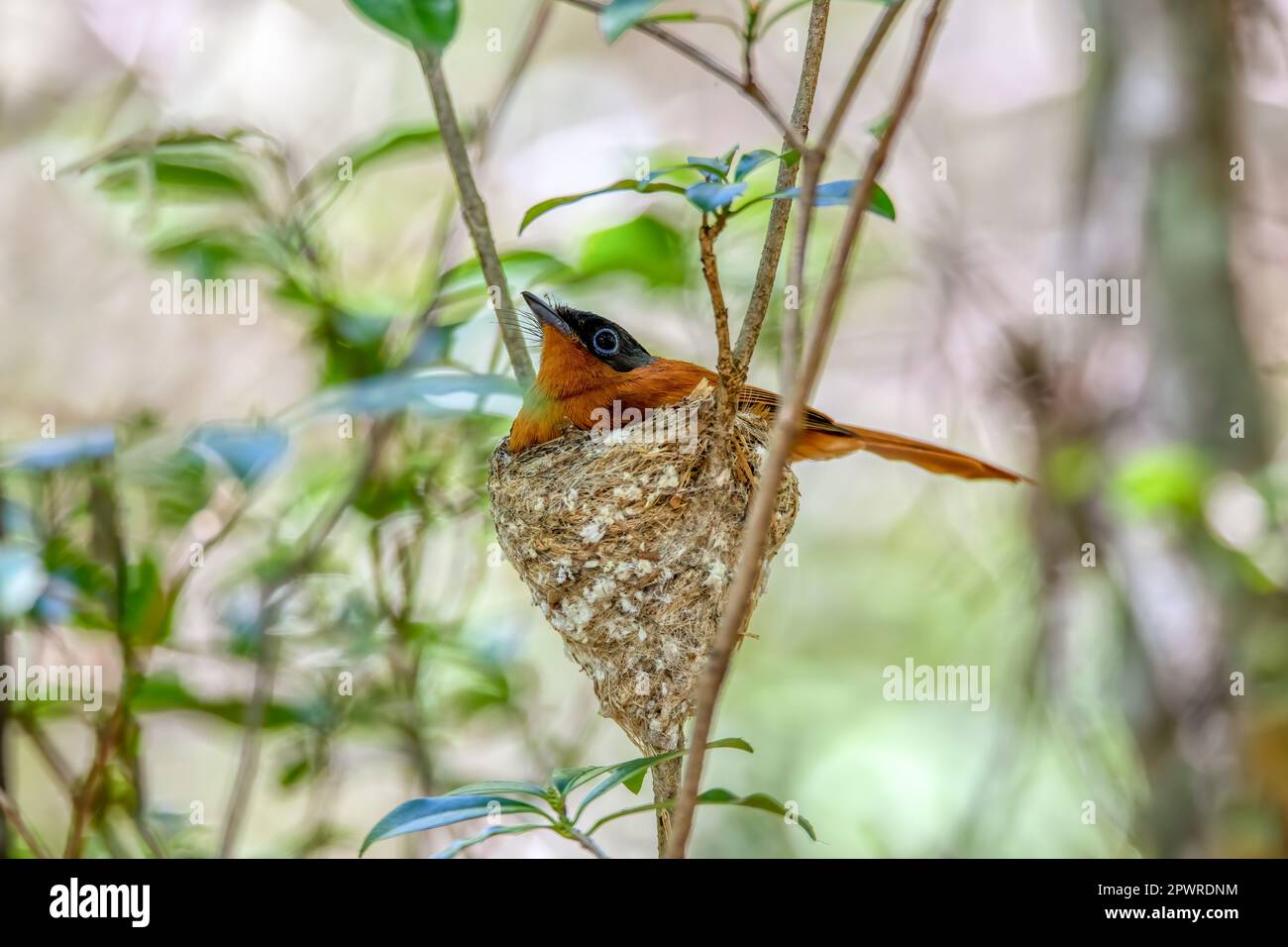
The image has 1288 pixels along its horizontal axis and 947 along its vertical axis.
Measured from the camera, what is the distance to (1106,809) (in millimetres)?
4996

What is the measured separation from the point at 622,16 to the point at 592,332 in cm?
216

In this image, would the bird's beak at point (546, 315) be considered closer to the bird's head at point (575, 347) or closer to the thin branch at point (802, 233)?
the bird's head at point (575, 347)

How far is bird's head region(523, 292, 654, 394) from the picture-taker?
3568 millimetres

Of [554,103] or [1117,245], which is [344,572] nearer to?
[1117,245]

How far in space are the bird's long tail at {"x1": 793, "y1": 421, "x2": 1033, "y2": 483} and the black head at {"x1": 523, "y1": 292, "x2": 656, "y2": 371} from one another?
63cm

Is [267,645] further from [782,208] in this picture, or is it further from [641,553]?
[782,208]

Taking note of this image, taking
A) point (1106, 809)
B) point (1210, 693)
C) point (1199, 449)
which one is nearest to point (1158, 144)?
point (1199, 449)

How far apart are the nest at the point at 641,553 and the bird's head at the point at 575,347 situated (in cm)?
60

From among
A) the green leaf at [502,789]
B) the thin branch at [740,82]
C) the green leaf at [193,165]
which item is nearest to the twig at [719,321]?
the thin branch at [740,82]

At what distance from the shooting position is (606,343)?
3719 millimetres

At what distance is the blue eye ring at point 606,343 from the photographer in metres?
3.69

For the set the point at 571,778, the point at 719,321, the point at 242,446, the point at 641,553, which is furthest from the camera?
the point at 641,553

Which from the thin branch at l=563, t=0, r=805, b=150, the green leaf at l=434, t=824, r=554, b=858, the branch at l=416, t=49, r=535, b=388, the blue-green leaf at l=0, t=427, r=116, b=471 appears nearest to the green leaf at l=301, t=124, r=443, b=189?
the branch at l=416, t=49, r=535, b=388

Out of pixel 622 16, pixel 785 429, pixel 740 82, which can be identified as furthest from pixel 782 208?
pixel 785 429
